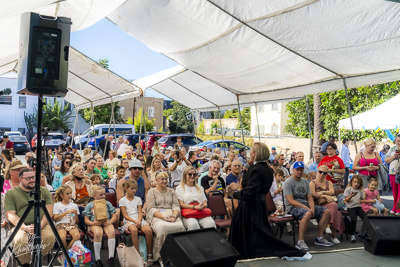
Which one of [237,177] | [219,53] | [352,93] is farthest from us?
[352,93]

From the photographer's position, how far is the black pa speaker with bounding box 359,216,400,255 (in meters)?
5.53

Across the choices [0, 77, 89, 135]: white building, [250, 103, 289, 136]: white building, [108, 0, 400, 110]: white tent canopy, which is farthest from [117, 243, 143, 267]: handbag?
[0, 77, 89, 135]: white building

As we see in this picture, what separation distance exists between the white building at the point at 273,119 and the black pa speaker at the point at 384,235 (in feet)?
128

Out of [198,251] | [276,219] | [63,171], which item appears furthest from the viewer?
[63,171]

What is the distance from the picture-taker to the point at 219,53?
7867 millimetres

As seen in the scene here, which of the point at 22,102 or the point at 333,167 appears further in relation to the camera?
the point at 22,102

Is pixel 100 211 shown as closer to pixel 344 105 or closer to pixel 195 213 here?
pixel 195 213

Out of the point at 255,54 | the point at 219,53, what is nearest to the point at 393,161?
the point at 255,54

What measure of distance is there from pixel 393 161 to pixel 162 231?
5302 mm

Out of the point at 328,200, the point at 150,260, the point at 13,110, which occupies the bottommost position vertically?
the point at 150,260

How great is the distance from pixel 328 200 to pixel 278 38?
294cm

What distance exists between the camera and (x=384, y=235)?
18.3 feet

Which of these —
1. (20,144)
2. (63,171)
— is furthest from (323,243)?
(20,144)

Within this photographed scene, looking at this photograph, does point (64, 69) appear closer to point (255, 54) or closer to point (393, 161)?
point (255, 54)
